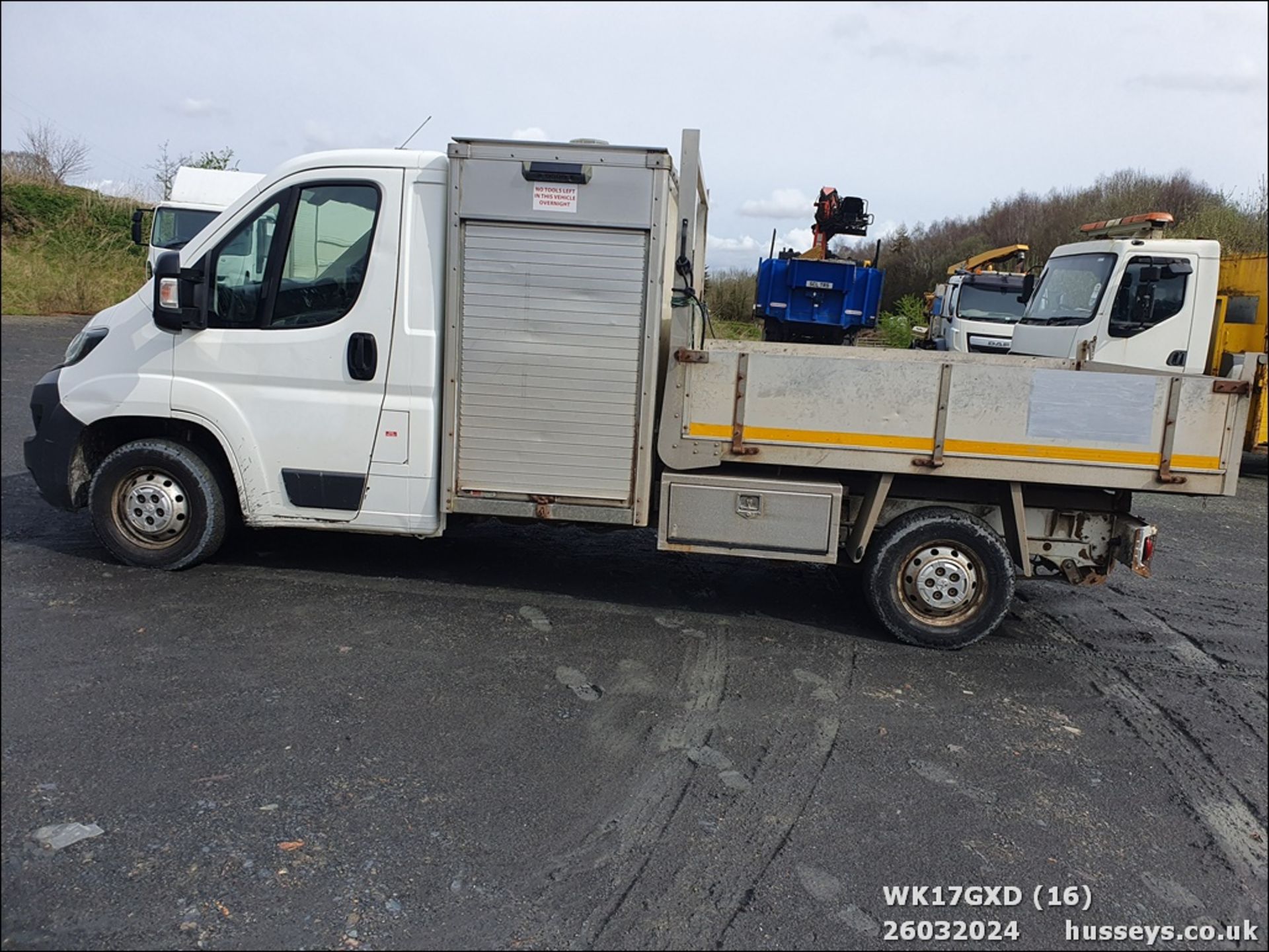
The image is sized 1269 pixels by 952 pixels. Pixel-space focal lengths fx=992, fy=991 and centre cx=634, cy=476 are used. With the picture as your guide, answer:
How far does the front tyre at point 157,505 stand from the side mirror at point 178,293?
78 centimetres

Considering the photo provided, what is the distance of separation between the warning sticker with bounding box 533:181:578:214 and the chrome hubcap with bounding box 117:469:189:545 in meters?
2.78

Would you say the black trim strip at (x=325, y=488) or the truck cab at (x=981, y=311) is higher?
the truck cab at (x=981, y=311)

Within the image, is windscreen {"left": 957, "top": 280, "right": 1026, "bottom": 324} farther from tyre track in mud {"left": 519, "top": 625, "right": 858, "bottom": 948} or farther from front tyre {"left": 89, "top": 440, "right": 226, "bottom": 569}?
front tyre {"left": 89, "top": 440, "right": 226, "bottom": 569}

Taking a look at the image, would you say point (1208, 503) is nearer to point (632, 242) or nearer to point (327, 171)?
point (632, 242)

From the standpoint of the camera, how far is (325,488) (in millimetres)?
5867

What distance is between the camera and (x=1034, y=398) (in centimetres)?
536

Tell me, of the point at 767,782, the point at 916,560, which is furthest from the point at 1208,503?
the point at 767,782

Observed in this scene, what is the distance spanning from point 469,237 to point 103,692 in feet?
9.66

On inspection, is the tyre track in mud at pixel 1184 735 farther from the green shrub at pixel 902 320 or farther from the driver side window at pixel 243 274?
the green shrub at pixel 902 320

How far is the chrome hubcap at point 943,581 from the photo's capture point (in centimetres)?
573

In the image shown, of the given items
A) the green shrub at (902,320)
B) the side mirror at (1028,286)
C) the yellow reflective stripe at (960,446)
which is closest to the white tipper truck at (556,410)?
the yellow reflective stripe at (960,446)

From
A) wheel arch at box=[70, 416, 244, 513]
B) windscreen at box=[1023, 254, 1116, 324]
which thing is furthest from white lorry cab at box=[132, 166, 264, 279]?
windscreen at box=[1023, 254, 1116, 324]

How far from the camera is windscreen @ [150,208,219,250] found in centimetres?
1697

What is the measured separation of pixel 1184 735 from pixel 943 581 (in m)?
1.44
